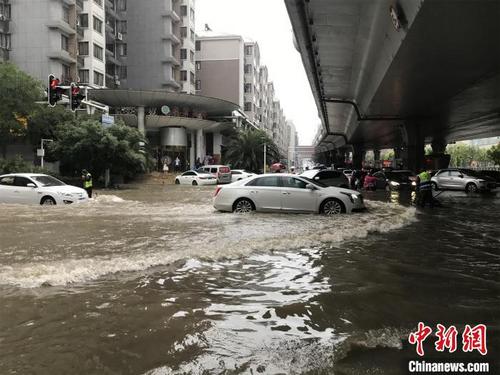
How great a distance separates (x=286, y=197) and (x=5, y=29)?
4158 centimetres

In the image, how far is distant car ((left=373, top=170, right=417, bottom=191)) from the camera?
2875 centimetres

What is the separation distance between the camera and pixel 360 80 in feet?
76.5

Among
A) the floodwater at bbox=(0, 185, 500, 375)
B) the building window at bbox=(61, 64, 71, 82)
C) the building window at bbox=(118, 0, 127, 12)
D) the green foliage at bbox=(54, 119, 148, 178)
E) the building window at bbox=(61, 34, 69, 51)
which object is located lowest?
the floodwater at bbox=(0, 185, 500, 375)

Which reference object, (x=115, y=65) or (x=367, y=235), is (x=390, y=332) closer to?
(x=367, y=235)

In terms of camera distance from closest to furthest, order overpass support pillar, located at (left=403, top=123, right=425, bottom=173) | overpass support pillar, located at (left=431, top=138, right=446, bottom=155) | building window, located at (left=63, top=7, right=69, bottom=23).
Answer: overpass support pillar, located at (left=403, top=123, right=425, bottom=173) → building window, located at (left=63, top=7, right=69, bottom=23) → overpass support pillar, located at (left=431, top=138, right=446, bottom=155)

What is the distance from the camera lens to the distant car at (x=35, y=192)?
1739 centimetres

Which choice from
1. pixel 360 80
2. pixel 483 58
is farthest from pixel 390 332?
pixel 360 80

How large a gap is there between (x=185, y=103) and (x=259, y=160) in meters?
11.3

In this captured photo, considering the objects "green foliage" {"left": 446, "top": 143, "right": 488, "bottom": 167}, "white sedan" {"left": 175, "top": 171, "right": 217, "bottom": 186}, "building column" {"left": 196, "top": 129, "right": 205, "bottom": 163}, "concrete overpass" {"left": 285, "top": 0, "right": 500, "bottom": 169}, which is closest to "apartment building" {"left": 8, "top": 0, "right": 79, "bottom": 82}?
"white sedan" {"left": 175, "top": 171, "right": 217, "bottom": 186}

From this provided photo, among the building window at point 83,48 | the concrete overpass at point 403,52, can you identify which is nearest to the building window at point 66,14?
the building window at point 83,48

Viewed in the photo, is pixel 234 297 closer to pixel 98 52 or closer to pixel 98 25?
A: pixel 98 52

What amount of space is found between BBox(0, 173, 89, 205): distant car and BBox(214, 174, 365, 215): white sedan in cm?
658

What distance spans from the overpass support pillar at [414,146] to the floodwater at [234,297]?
26994 millimetres

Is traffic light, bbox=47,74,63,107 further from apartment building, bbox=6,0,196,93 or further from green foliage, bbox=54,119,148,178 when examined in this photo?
apartment building, bbox=6,0,196,93
